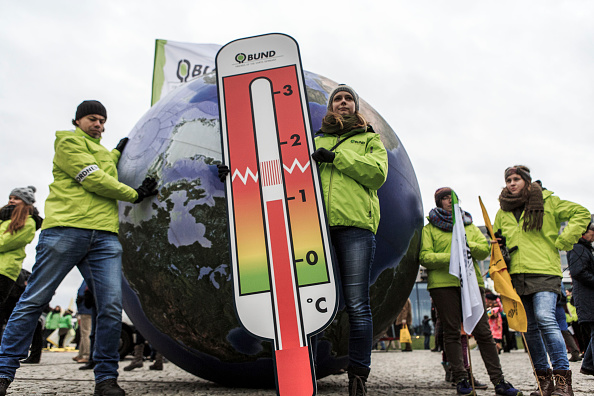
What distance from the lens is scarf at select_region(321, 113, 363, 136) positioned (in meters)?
3.21

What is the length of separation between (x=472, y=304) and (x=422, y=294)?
48355 mm

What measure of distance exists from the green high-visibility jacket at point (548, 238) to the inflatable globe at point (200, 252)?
788mm

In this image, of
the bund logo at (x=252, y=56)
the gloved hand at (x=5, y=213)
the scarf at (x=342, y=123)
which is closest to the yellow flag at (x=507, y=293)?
the scarf at (x=342, y=123)

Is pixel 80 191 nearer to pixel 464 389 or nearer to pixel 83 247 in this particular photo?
pixel 83 247

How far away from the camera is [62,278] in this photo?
3311mm

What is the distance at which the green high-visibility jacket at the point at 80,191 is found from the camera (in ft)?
10.9

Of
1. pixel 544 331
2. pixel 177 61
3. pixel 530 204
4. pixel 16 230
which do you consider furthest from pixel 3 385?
pixel 177 61

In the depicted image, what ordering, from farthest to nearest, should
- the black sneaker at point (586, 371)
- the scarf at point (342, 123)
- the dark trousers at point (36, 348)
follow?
the dark trousers at point (36, 348), the black sneaker at point (586, 371), the scarf at point (342, 123)

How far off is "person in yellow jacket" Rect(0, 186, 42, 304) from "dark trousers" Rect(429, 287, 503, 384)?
147 inches

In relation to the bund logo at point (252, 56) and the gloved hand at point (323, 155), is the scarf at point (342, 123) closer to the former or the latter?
the gloved hand at point (323, 155)

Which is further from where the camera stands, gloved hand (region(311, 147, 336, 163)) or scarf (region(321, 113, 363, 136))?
scarf (region(321, 113, 363, 136))

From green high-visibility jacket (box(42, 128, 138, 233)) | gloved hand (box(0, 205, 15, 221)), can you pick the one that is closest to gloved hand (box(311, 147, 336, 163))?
green high-visibility jacket (box(42, 128, 138, 233))

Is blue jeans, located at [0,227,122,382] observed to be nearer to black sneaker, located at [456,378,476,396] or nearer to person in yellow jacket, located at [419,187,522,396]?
person in yellow jacket, located at [419,187,522,396]

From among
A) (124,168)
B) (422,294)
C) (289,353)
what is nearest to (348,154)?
(289,353)
